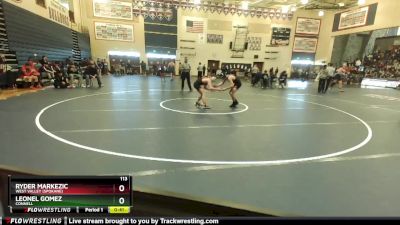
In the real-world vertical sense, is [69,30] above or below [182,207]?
above

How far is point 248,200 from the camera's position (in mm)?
2623

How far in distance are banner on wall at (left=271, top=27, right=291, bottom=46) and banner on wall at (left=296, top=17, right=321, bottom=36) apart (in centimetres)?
132

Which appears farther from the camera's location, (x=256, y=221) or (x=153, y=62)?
(x=153, y=62)

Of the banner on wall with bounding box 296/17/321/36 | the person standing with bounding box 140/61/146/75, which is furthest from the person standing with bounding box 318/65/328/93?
the person standing with bounding box 140/61/146/75

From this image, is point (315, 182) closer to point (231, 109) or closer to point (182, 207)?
point (182, 207)

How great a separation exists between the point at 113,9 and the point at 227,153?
2311 cm

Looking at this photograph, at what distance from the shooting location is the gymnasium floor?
9.03 feet

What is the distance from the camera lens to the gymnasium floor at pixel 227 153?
2.75 meters

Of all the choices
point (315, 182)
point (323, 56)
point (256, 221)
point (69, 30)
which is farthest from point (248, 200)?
point (323, 56)

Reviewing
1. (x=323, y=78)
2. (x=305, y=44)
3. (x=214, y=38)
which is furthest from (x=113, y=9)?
(x=305, y=44)

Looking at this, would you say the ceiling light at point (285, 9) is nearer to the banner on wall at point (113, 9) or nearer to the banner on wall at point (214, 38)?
the banner on wall at point (214, 38)

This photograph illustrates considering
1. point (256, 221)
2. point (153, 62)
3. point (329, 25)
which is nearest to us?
point (256, 221)

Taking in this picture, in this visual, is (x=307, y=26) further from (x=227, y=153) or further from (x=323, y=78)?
(x=227, y=153)

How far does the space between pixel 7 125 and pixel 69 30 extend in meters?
14.8
